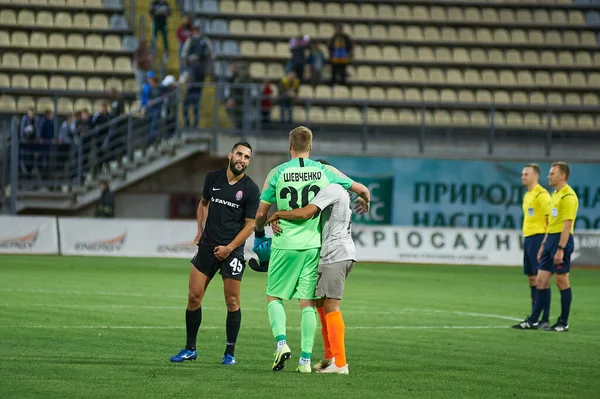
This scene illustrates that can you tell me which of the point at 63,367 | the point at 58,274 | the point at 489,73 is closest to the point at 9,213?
the point at 58,274

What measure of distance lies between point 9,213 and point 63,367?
800 inches

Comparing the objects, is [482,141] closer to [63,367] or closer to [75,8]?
[75,8]

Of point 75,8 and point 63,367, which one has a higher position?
point 75,8

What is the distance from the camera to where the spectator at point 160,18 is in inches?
1334

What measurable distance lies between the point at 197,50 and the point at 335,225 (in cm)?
2200

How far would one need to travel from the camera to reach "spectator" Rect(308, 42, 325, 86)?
33.5 meters

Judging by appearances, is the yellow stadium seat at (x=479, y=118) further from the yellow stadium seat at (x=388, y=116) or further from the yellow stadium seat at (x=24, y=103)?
the yellow stadium seat at (x=24, y=103)

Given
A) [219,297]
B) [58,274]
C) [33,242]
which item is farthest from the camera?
[33,242]

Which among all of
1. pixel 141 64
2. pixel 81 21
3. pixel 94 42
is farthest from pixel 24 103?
pixel 81 21

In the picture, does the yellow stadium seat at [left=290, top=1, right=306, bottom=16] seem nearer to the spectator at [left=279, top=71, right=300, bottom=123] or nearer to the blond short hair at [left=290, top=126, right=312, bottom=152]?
the spectator at [left=279, top=71, right=300, bottom=123]

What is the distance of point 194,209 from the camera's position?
104ft

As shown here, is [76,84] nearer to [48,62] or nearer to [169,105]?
[48,62]

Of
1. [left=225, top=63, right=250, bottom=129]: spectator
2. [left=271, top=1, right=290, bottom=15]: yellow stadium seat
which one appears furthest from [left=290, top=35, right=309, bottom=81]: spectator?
[left=271, top=1, right=290, bottom=15]: yellow stadium seat

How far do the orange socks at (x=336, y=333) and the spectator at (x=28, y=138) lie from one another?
20.9 m
